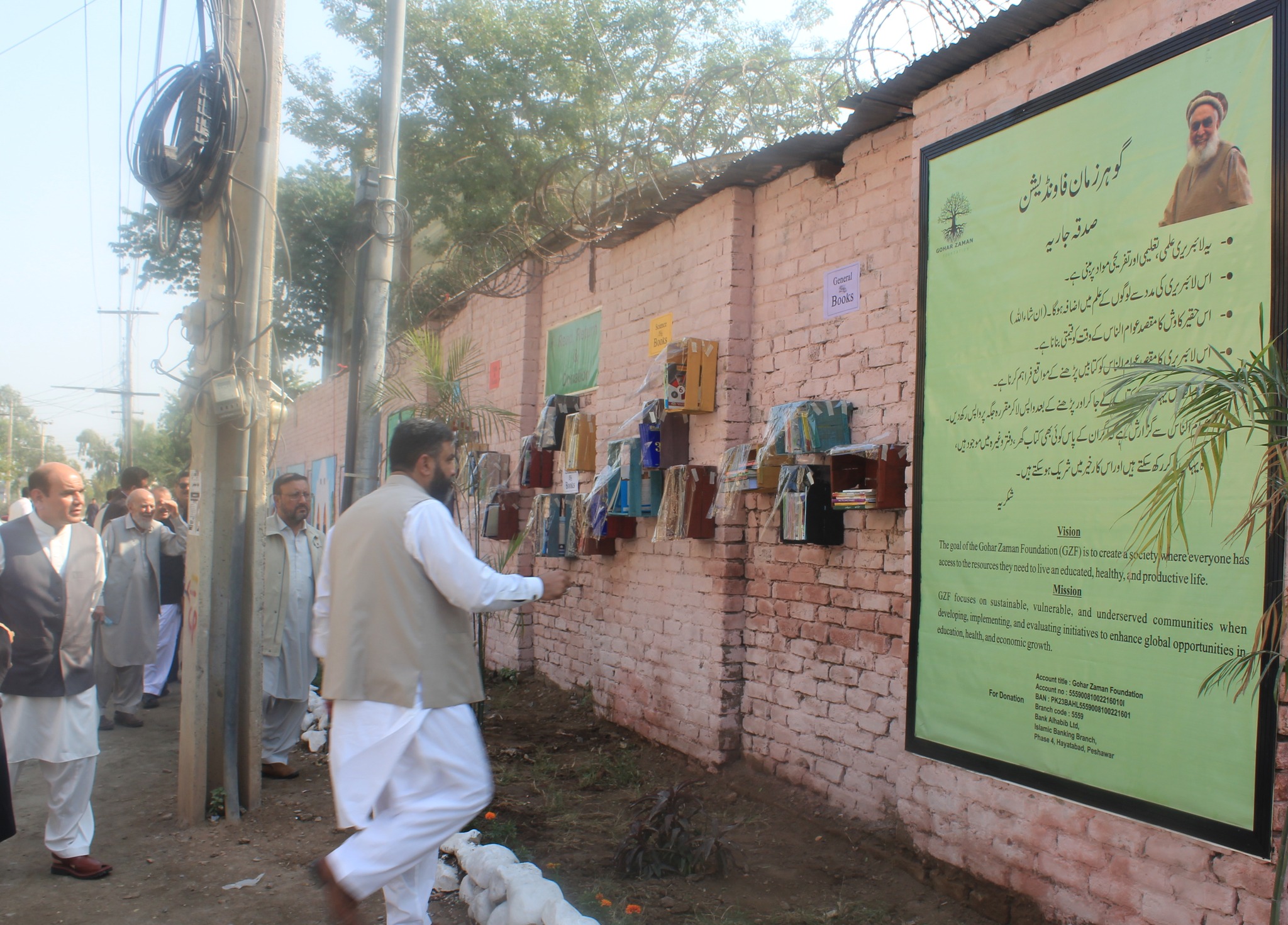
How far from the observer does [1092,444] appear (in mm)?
3182

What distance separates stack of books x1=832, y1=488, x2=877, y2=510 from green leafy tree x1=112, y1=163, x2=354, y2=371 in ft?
38.3

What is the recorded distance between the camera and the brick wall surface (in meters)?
3.15

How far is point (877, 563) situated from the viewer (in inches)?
169

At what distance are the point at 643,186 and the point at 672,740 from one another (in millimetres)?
3808

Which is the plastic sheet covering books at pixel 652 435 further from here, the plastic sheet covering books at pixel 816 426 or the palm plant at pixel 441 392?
the palm plant at pixel 441 392

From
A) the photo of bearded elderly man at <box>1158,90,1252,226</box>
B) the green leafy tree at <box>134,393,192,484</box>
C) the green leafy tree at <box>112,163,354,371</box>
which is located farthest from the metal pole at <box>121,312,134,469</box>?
the photo of bearded elderly man at <box>1158,90,1252,226</box>

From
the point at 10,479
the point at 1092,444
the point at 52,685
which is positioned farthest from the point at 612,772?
the point at 10,479

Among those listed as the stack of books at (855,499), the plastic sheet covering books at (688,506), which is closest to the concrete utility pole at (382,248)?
the plastic sheet covering books at (688,506)

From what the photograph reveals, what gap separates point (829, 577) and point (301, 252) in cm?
1321

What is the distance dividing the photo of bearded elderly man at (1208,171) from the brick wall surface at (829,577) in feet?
1.00

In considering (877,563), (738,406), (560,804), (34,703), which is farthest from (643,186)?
(34,703)

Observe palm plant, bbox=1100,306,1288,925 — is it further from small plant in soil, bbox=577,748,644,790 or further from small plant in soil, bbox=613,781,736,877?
small plant in soil, bbox=577,748,644,790

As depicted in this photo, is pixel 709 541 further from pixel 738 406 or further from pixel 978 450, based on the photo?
pixel 978 450

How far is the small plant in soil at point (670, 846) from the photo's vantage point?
3.90 m
